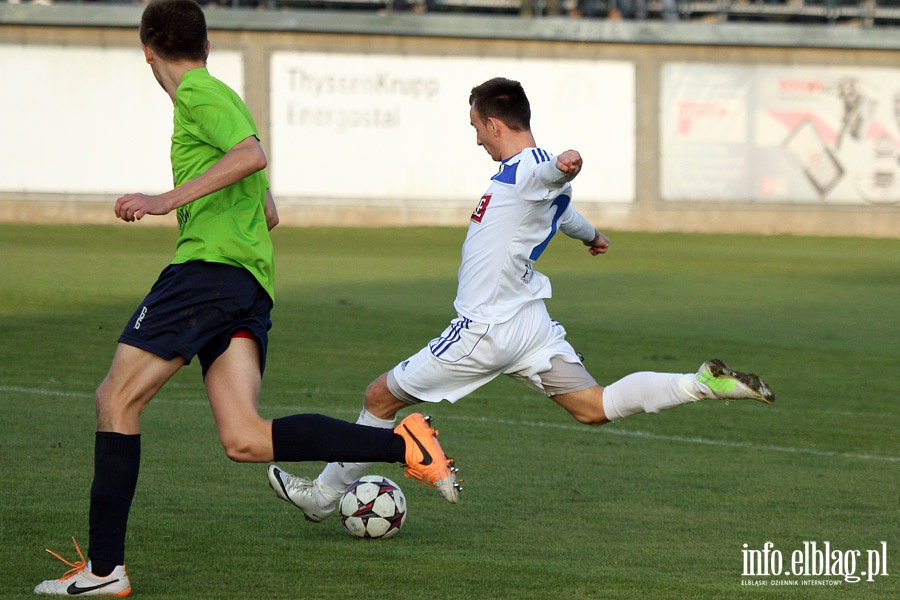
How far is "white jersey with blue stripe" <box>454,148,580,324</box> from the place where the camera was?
5633 mm

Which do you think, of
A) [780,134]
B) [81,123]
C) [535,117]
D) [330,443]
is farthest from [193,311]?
[780,134]

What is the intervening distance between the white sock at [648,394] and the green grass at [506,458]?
1.79 feet

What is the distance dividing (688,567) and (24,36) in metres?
22.6

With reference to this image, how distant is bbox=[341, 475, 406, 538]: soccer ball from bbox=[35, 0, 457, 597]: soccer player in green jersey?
845 millimetres

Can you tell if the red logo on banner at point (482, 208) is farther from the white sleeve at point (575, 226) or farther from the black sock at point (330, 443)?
the black sock at point (330, 443)

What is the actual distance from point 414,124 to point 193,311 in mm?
21812

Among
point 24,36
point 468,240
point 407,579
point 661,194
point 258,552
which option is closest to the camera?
point 407,579

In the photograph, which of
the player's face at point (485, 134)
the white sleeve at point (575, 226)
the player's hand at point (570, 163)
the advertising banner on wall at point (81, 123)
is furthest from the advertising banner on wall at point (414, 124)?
the player's hand at point (570, 163)

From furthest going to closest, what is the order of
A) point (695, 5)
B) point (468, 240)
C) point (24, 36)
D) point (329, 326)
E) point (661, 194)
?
point (695, 5) < point (661, 194) < point (24, 36) < point (329, 326) < point (468, 240)

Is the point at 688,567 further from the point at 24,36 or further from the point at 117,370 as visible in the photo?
the point at 24,36

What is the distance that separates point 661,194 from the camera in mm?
27125

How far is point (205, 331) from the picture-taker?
4684 mm

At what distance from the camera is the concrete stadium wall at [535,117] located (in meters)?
25.1

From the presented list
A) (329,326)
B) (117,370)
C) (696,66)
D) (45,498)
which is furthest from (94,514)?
(696,66)
